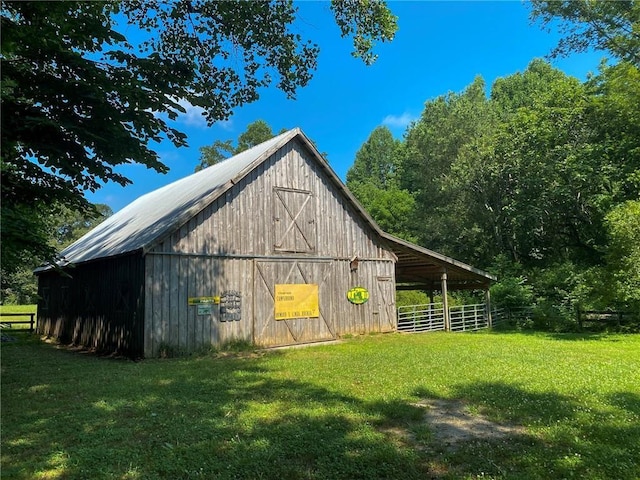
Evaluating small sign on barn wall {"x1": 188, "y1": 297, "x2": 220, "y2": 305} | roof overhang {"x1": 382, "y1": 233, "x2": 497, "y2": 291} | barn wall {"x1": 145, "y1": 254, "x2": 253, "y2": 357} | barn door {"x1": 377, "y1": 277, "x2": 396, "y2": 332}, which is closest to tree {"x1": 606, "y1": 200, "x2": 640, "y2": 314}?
roof overhang {"x1": 382, "y1": 233, "x2": 497, "y2": 291}

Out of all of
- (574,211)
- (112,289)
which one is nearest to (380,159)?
(574,211)

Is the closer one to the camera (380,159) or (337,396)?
(337,396)

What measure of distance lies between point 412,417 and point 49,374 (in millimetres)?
7498

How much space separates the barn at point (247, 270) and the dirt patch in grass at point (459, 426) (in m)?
7.80

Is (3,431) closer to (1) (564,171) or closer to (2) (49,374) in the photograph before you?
(2) (49,374)

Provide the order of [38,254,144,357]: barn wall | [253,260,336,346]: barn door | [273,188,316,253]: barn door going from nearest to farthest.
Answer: [38,254,144,357]: barn wall → [253,260,336,346]: barn door → [273,188,316,253]: barn door

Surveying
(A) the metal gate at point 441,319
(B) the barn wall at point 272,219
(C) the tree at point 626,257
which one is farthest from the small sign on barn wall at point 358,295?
(C) the tree at point 626,257

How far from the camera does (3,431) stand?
5152mm

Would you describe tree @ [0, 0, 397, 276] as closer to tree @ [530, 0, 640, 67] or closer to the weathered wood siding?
the weathered wood siding

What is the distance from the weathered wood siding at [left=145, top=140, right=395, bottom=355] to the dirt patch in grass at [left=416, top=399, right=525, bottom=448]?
305 inches

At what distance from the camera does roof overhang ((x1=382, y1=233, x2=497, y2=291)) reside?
17266mm

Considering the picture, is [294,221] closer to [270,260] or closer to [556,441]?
[270,260]

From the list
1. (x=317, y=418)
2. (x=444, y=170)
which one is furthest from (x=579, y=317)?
(x=444, y=170)

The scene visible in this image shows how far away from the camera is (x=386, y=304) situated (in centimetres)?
1688
